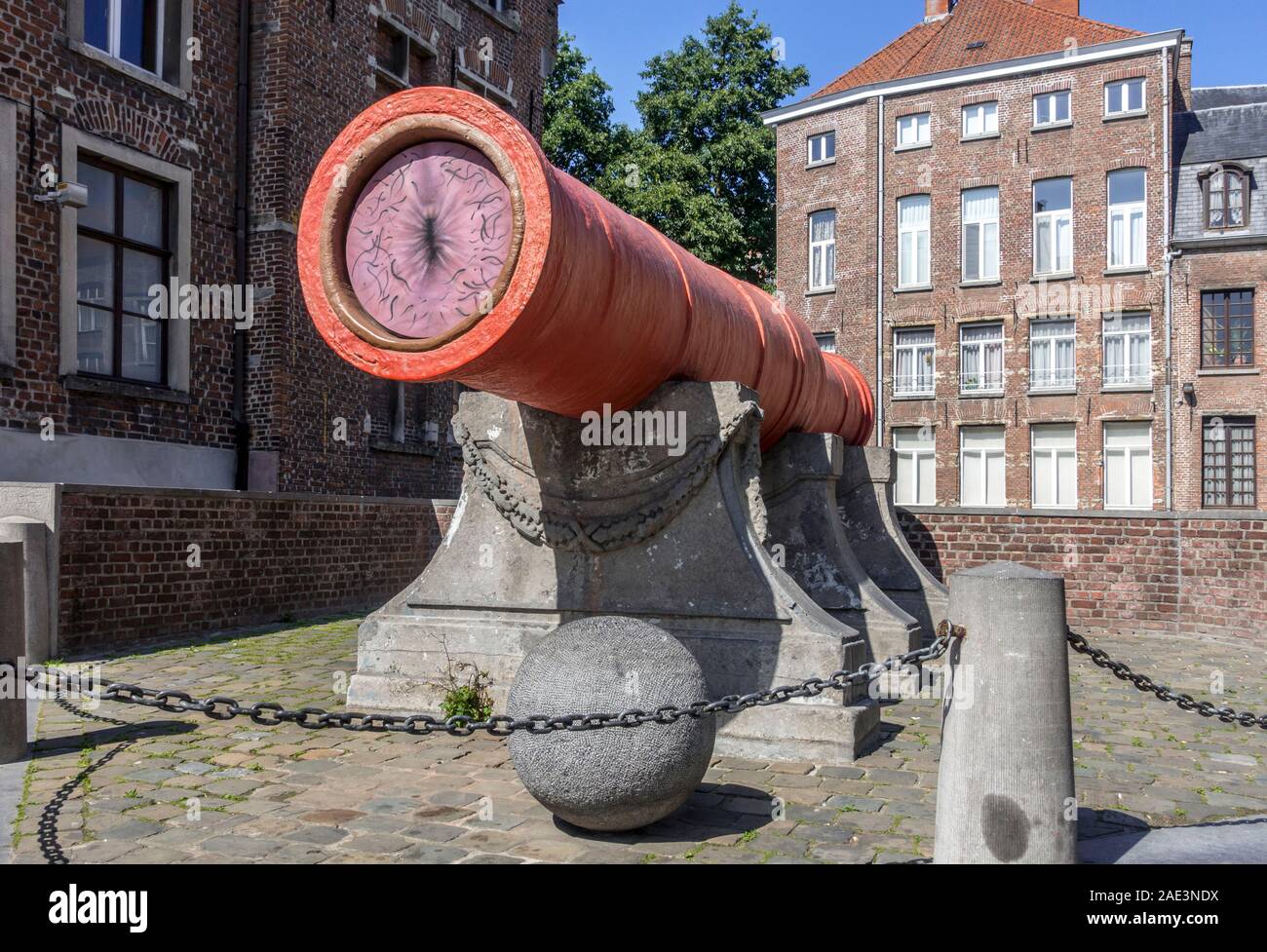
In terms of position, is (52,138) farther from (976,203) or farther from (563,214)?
(976,203)

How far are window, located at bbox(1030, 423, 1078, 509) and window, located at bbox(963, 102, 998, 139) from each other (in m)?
8.01

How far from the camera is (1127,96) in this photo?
27.0 m

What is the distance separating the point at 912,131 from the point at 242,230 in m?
20.7

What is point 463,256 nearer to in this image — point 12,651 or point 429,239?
point 429,239

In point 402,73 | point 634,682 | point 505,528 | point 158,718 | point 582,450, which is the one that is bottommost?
point 158,718

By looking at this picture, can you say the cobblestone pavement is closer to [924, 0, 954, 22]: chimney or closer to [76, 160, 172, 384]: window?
[76, 160, 172, 384]: window

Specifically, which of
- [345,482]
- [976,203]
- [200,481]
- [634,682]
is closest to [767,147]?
[976,203]

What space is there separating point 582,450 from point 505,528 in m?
0.71

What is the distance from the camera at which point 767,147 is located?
33656 millimetres

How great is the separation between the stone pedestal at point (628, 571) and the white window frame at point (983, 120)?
25.6 meters

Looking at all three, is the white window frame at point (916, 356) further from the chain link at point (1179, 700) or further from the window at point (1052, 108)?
the chain link at point (1179, 700)

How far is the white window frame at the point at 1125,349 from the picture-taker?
26.3 meters

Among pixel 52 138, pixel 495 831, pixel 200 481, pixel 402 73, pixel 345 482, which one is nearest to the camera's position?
pixel 495 831

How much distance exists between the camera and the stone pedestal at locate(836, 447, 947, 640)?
9.87 metres
